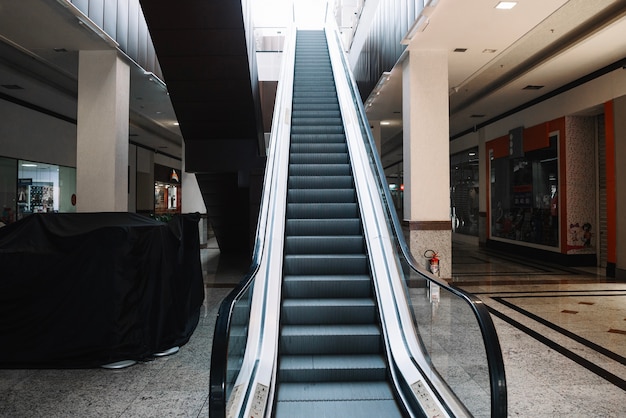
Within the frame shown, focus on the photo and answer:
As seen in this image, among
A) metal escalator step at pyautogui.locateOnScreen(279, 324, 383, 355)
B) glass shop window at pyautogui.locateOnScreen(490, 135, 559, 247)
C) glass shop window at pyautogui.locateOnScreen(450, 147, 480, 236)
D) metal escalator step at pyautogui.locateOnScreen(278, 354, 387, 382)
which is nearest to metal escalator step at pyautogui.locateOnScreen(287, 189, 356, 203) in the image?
metal escalator step at pyautogui.locateOnScreen(279, 324, 383, 355)

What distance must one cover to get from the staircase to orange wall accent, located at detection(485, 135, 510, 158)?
7412 mm

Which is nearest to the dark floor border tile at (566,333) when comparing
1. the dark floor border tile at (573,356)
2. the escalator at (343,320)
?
the dark floor border tile at (573,356)

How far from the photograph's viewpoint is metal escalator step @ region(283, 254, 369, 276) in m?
4.34

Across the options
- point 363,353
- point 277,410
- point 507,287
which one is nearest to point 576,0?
point 507,287

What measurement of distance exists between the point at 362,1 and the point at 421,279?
1226 centimetres

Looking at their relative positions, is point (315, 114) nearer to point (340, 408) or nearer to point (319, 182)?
point (319, 182)

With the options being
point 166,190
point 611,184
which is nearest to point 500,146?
point 611,184

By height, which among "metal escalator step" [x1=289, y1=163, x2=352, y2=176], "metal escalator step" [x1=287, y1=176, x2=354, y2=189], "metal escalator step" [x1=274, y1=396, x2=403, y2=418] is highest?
"metal escalator step" [x1=289, y1=163, x2=352, y2=176]

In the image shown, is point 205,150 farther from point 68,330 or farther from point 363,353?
point 363,353

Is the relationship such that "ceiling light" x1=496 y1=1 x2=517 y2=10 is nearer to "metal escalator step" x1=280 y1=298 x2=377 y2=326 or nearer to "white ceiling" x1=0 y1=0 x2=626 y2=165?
"white ceiling" x1=0 y1=0 x2=626 y2=165

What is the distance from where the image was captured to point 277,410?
9.52 feet

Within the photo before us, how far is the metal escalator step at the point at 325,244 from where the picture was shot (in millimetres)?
4645

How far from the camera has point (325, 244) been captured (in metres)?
4.66

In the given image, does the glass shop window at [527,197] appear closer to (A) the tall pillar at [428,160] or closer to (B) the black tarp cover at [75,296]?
(A) the tall pillar at [428,160]
